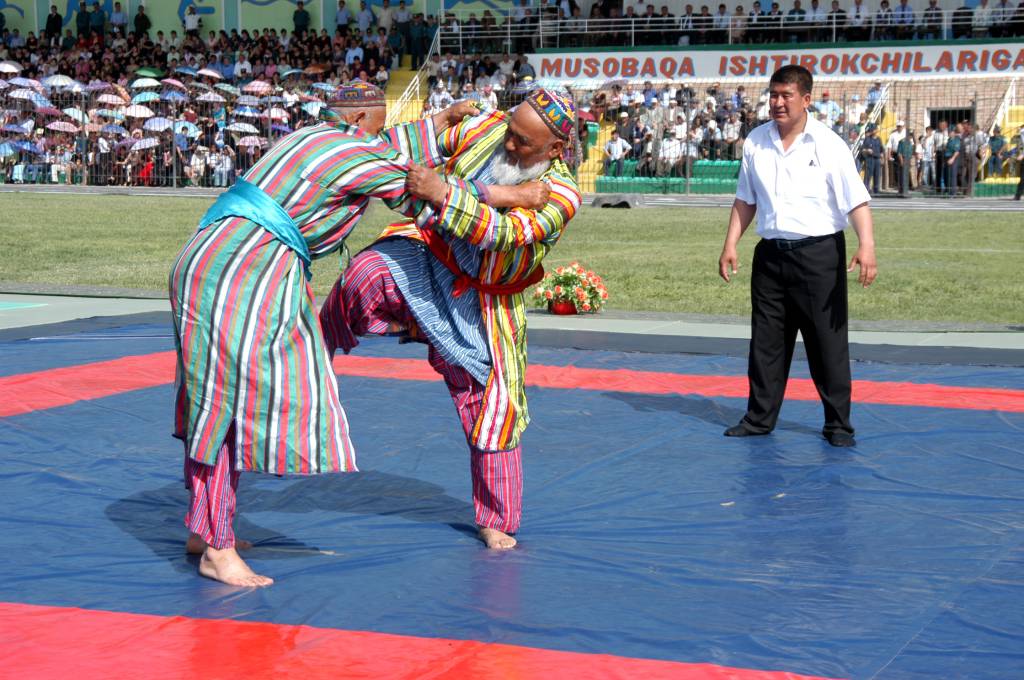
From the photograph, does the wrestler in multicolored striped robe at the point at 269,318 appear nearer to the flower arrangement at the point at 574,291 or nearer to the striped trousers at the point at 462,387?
the striped trousers at the point at 462,387

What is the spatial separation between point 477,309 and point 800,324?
7.37 ft

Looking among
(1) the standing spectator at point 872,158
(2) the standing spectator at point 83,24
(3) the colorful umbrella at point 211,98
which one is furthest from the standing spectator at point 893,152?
(2) the standing spectator at point 83,24

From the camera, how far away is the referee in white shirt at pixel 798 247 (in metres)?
5.70

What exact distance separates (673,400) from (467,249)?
2.74m

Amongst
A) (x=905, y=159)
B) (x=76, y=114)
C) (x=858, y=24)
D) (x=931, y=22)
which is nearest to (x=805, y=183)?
(x=905, y=159)

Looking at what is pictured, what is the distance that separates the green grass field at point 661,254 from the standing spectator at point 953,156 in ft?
12.4

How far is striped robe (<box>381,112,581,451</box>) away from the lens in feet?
13.3

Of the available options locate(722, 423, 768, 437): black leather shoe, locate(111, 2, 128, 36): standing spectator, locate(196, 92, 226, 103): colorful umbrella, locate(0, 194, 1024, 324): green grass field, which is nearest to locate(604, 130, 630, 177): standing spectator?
locate(0, 194, 1024, 324): green grass field

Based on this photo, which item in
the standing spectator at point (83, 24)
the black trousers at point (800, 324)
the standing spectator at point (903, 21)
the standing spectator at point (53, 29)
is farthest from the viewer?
the standing spectator at point (53, 29)

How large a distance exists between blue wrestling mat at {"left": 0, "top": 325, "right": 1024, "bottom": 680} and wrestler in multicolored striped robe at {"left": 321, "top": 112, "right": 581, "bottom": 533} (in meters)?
0.29

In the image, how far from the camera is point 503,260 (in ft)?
13.4

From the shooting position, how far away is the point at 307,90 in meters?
28.5

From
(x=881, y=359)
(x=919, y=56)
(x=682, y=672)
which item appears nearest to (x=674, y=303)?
(x=881, y=359)

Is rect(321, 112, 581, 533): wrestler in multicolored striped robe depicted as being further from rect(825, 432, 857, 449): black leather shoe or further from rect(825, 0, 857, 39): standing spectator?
rect(825, 0, 857, 39): standing spectator
